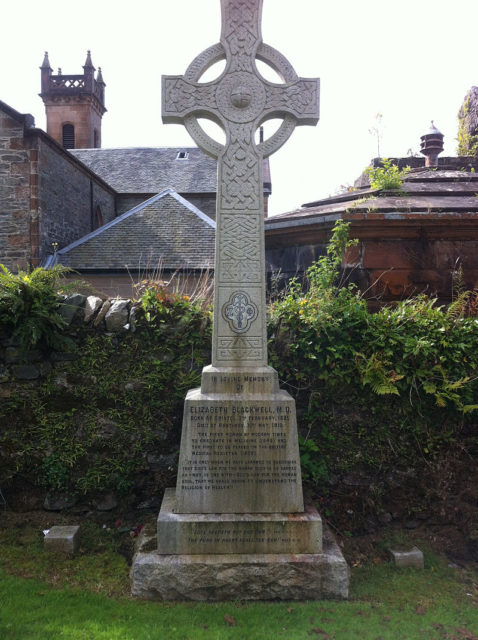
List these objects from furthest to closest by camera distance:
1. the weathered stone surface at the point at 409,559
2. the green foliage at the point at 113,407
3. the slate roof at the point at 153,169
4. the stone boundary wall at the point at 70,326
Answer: the slate roof at the point at 153,169 < the stone boundary wall at the point at 70,326 < the green foliage at the point at 113,407 < the weathered stone surface at the point at 409,559

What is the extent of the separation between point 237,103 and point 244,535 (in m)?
3.41

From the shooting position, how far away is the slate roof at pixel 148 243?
44.9ft

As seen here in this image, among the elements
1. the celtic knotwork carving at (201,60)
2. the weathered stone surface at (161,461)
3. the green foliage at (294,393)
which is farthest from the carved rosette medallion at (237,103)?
the weathered stone surface at (161,461)

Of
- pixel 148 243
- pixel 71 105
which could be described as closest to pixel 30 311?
pixel 148 243

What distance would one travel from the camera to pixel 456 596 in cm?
339

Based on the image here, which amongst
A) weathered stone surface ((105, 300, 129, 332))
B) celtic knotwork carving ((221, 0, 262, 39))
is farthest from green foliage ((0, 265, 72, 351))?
celtic knotwork carving ((221, 0, 262, 39))

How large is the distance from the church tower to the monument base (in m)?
33.5

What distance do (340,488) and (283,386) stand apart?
1.06 m

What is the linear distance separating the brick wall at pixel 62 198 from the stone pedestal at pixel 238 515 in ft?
40.5

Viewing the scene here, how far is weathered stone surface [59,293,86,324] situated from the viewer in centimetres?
454

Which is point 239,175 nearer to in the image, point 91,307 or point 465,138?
point 91,307

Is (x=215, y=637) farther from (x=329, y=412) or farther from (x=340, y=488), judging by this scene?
(x=329, y=412)

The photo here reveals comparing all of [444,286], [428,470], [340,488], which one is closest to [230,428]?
[340,488]

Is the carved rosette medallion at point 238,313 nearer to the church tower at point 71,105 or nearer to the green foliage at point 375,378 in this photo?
the green foliage at point 375,378
